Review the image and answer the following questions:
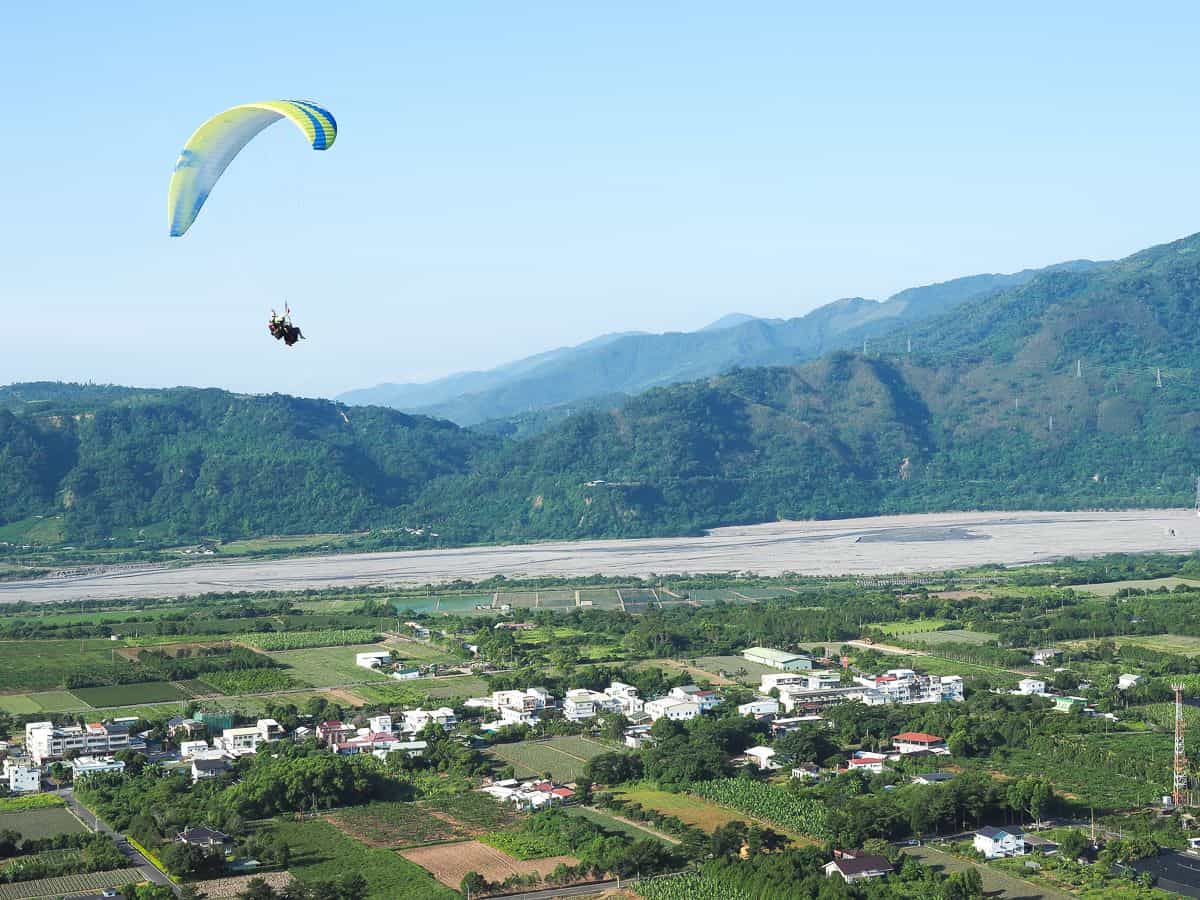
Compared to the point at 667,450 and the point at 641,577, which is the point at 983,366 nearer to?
the point at 667,450

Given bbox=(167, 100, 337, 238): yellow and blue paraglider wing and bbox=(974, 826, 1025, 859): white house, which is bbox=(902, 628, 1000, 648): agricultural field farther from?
bbox=(167, 100, 337, 238): yellow and blue paraglider wing

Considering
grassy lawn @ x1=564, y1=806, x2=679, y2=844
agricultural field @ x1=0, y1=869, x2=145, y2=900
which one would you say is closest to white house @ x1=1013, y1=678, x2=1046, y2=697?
grassy lawn @ x1=564, y1=806, x2=679, y2=844

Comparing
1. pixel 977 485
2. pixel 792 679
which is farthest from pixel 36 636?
pixel 977 485

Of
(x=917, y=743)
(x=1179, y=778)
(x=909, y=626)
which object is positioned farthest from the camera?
(x=909, y=626)

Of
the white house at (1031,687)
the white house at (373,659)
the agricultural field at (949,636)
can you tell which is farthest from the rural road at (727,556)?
the white house at (1031,687)

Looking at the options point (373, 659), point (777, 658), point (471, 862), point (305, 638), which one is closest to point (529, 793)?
point (471, 862)

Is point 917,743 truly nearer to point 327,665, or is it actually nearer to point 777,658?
point 777,658

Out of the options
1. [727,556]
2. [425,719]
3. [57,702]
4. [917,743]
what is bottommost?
[917,743]
